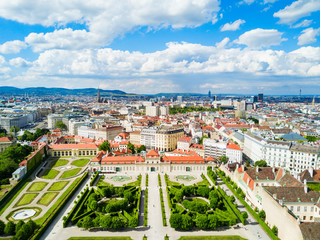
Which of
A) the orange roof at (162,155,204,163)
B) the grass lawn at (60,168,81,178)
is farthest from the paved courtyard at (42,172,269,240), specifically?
the orange roof at (162,155,204,163)

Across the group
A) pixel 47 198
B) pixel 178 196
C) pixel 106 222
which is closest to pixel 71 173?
pixel 47 198

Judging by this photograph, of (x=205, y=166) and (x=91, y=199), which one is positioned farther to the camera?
(x=205, y=166)

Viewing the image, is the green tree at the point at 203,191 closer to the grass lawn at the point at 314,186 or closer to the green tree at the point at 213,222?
the green tree at the point at 213,222

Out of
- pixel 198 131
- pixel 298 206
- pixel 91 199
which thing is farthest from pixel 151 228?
pixel 198 131

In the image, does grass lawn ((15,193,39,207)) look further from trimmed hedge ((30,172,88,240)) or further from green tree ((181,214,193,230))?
green tree ((181,214,193,230))

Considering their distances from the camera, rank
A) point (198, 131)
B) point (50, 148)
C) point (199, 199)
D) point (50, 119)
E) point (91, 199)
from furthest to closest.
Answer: point (50, 119) < point (198, 131) < point (50, 148) < point (199, 199) < point (91, 199)

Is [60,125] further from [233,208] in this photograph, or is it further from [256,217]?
[256,217]

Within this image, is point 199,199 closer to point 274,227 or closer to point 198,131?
point 274,227
